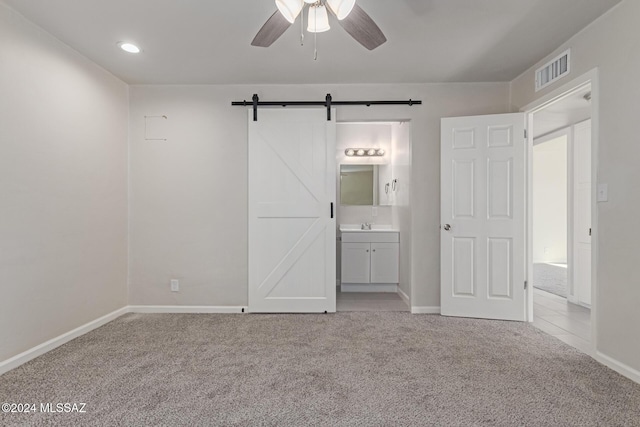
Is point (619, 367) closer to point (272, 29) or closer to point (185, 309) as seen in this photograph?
point (272, 29)

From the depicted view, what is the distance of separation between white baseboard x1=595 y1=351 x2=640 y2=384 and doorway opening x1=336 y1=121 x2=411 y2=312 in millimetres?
1761

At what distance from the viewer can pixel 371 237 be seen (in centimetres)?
482

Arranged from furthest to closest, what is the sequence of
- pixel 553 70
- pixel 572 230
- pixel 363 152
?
pixel 363 152, pixel 572 230, pixel 553 70

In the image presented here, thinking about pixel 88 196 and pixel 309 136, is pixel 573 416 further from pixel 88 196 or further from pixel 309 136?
pixel 88 196

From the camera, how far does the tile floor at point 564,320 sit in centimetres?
299

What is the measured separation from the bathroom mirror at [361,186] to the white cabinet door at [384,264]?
809 mm

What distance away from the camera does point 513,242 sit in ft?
11.4

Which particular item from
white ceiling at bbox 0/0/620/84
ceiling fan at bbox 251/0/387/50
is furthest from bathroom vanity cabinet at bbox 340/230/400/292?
ceiling fan at bbox 251/0/387/50

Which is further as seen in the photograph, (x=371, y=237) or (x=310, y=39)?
(x=371, y=237)

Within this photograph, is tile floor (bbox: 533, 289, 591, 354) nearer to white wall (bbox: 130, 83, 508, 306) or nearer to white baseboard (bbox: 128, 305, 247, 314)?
white wall (bbox: 130, 83, 508, 306)

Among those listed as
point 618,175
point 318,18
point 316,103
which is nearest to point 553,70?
point 618,175

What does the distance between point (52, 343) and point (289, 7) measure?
10.2 ft

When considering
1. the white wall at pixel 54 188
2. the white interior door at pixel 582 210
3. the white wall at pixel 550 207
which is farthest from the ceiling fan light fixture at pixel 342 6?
the white wall at pixel 550 207

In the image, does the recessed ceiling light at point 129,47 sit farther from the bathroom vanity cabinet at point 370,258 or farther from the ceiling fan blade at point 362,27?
the bathroom vanity cabinet at point 370,258
